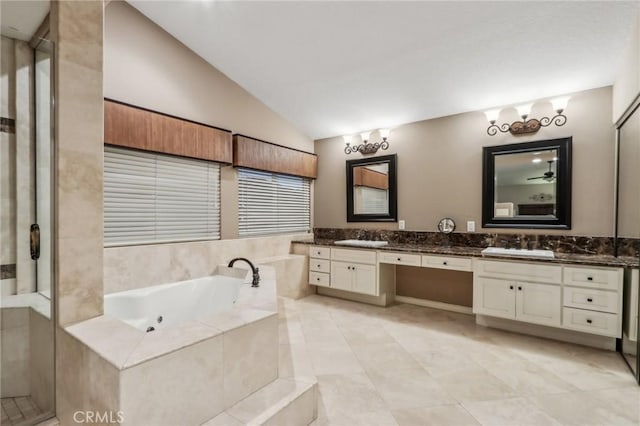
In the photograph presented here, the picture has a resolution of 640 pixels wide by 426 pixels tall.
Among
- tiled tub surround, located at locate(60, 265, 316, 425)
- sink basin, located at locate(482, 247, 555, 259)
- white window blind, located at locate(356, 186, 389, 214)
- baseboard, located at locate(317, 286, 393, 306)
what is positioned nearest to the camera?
tiled tub surround, located at locate(60, 265, 316, 425)

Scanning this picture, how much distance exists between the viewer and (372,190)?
4.26m

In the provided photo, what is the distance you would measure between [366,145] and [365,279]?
1898 mm

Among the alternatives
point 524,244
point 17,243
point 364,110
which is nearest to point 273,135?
point 364,110

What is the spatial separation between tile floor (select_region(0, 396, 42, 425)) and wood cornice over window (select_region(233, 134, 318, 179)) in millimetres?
2619

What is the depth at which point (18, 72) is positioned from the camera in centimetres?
197

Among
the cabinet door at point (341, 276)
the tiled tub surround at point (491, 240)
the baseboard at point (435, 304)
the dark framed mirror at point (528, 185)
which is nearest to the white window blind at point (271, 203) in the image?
the tiled tub surround at point (491, 240)

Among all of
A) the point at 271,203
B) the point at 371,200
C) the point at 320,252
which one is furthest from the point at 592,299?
the point at 271,203

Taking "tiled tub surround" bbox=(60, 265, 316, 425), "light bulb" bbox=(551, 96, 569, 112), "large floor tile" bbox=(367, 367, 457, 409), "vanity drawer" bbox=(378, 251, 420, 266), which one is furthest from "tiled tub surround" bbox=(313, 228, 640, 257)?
"tiled tub surround" bbox=(60, 265, 316, 425)

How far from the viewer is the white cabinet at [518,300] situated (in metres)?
2.59

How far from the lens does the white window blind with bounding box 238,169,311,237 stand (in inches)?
151

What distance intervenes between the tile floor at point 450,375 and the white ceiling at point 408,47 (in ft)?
7.97

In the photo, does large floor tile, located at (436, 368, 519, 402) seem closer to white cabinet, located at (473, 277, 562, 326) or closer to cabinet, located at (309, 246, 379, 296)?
white cabinet, located at (473, 277, 562, 326)

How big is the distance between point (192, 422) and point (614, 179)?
3771 millimetres

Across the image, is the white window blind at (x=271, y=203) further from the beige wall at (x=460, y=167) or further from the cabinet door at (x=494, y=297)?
the cabinet door at (x=494, y=297)
